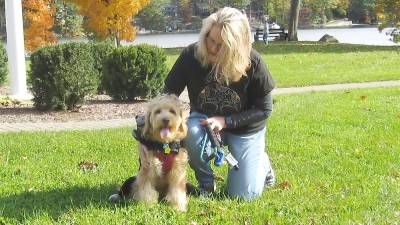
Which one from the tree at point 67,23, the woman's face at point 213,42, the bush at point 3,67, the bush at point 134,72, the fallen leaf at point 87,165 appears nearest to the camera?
the woman's face at point 213,42

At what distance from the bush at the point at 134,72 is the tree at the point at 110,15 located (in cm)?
1132

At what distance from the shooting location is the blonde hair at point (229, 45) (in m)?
4.44

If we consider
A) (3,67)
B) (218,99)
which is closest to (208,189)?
(218,99)

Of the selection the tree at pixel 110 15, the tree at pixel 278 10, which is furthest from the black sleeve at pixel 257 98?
the tree at pixel 278 10

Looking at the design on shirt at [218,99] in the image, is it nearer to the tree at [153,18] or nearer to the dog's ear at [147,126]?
the dog's ear at [147,126]

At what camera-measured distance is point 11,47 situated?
1260 cm

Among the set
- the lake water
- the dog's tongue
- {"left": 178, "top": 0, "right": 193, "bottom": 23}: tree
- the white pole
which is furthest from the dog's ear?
{"left": 178, "top": 0, "right": 193, "bottom": 23}: tree

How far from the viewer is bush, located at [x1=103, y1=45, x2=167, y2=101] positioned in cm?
1184

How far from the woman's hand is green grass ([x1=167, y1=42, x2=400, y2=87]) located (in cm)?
1063

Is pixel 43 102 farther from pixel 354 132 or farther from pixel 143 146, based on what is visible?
pixel 143 146

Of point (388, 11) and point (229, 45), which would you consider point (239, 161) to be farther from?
point (388, 11)

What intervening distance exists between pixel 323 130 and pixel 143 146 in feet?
13.6

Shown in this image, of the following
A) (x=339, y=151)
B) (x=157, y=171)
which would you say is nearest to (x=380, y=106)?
(x=339, y=151)

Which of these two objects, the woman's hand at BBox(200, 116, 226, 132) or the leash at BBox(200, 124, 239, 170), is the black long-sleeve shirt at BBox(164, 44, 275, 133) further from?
the leash at BBox(200, 124, 239, 170)
